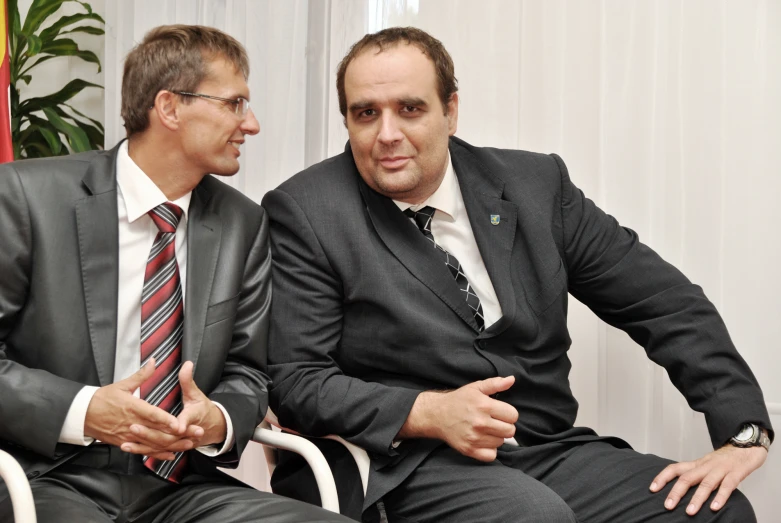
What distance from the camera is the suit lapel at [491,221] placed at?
2240mm

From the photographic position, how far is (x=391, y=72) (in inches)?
89.6

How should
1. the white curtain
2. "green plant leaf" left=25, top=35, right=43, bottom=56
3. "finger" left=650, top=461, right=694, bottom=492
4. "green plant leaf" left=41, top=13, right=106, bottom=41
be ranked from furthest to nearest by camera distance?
"green plant leaf" left=41, top=13, right=106, bottom=41 → "green plant leaf" left=25, top=35, right=43, bottom=56 → the white curtain → "finger" left=650, top=461, right=694, bottom=492

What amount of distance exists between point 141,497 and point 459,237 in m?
1.04

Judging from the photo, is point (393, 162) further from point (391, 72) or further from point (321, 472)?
point (321, 472)

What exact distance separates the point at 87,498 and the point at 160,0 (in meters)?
2.03

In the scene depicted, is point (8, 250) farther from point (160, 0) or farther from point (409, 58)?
point (160, 0)

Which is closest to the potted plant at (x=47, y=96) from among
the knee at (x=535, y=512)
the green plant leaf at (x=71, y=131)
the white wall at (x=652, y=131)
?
the green plant leaf at (x=71, y=131)

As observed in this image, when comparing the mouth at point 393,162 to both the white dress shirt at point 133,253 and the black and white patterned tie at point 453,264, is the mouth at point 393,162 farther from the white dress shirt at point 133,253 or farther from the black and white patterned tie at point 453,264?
the white dress shirt at point 133,253

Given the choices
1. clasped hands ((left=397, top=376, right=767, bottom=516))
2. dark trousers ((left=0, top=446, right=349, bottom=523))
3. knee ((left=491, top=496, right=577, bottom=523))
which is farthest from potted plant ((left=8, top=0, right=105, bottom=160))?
knee ((left=491, top=496, right=577, bottom=523))

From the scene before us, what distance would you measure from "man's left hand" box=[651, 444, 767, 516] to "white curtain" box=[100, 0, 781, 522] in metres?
0.59

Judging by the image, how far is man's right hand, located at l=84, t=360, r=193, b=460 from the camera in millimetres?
1742

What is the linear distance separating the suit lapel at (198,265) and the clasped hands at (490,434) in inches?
20.8

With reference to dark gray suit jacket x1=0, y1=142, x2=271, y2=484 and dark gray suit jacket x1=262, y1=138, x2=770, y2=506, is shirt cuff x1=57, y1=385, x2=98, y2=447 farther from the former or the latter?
dark gray suit jacket x1=262, y1=138, x2=770, y2=506

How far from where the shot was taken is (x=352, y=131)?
2.33 metres
